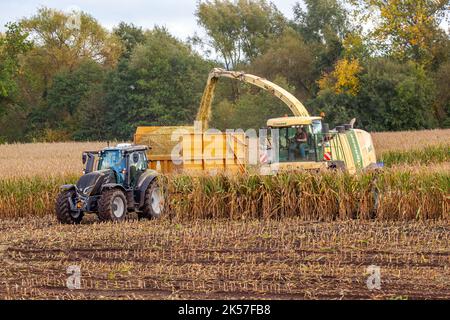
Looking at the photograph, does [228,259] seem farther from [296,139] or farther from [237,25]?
[237,25]

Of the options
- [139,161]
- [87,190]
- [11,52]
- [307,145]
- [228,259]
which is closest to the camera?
[228,259]

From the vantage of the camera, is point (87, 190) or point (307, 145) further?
point (307, 145)

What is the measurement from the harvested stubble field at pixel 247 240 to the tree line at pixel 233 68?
2941 cm

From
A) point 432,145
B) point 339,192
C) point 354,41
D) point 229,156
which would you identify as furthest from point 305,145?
point 354,41

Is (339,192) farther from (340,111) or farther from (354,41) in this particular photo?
(354,41)

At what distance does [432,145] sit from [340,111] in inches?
608

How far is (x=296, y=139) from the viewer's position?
812 inches

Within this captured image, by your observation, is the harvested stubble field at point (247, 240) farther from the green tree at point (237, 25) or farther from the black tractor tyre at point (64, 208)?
the green tree at point (237, 25)

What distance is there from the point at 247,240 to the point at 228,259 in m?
1.93

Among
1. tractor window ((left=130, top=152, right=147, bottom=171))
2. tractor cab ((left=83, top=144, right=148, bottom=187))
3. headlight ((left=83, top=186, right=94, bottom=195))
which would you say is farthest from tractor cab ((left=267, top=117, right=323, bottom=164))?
headlight ((left=83, top=186, right=94, bottom=195))

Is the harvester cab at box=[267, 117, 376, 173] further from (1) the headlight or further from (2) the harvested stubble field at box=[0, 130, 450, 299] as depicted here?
(1) the headlight

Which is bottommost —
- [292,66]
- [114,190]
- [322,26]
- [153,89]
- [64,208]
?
[64,208]

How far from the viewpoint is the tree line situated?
4975 cm

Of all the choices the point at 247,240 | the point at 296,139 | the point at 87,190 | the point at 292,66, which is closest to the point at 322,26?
the point at 292,66
